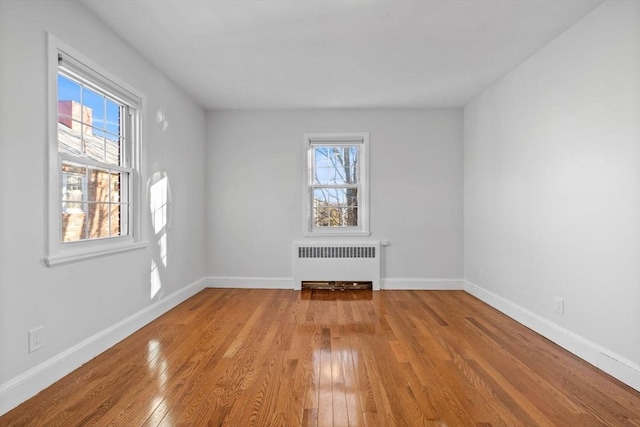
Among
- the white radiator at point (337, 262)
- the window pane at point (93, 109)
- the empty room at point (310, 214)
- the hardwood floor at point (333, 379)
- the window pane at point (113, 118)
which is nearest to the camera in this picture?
the hardwood floor at point (333, 379)

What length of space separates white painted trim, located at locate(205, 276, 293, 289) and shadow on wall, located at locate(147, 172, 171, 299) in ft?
4.36

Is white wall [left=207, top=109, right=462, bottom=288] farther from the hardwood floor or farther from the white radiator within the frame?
the hardwood floor

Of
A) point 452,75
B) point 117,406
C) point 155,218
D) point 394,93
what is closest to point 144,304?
point 155,218

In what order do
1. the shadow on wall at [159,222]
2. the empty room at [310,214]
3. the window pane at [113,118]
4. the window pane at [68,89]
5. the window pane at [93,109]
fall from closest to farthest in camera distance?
the empty room at [310,214] < the window pane at [68,89] < the window pane at [93,109] < the window pane at [113,118] < the shadow on wall at [159,222]

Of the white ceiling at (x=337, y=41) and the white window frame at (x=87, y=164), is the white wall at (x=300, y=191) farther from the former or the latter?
the white window frame at (x=87, y=164)

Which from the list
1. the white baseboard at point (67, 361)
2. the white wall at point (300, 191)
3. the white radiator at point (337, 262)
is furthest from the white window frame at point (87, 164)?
the white radiator at point (337, 262)

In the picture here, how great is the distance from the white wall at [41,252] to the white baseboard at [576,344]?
365cm

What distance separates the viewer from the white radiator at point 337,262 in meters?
5.11

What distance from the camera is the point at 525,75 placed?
3.57 metres

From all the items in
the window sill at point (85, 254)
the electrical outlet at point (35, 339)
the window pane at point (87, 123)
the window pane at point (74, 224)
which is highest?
the window pane at point (87, 123)

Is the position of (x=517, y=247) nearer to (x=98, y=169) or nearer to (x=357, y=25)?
(x=357, y=25)

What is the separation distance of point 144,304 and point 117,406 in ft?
5.25

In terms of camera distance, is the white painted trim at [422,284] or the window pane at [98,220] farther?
the white painted trim at [422,284]

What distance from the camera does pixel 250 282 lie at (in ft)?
17.2
